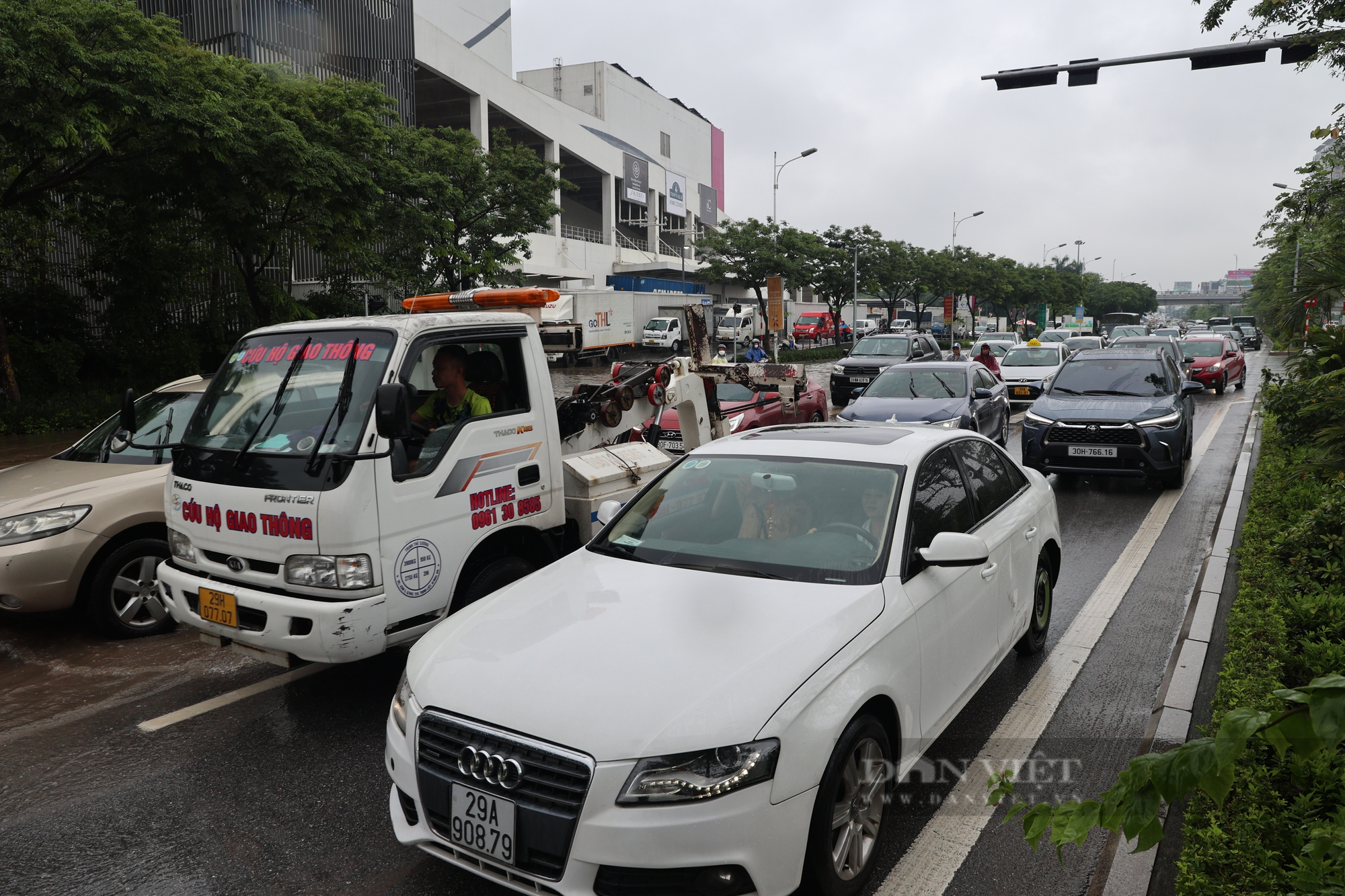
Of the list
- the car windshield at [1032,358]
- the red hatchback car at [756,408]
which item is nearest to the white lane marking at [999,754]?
the red hatchback car at [756,408]

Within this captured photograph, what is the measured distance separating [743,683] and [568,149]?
172ft

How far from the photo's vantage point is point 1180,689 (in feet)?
15.6

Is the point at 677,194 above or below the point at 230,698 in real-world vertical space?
above

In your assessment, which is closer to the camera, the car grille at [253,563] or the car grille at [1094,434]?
the car grille at [253,563]

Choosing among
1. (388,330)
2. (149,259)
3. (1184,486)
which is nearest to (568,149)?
(149,259)

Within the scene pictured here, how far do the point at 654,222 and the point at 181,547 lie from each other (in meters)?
62.7

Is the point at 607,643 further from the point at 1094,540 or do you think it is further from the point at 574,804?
the point at 1094,540

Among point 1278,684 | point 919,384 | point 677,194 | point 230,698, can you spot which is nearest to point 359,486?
point 230,698

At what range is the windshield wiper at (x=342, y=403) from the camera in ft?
14.7

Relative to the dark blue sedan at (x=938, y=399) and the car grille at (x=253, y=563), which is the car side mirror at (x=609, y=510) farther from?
the dark blue sedan at (x=938, y=399)

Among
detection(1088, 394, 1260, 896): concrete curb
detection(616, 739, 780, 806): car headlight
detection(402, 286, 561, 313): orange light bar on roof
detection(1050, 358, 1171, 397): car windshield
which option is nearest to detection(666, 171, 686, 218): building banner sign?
detection(1050, 358, 1171, 397): car windshield

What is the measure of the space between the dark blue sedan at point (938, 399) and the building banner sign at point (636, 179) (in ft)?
160

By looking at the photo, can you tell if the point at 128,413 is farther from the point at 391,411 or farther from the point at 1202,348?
the point at 1202,348

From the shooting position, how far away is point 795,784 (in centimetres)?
271
